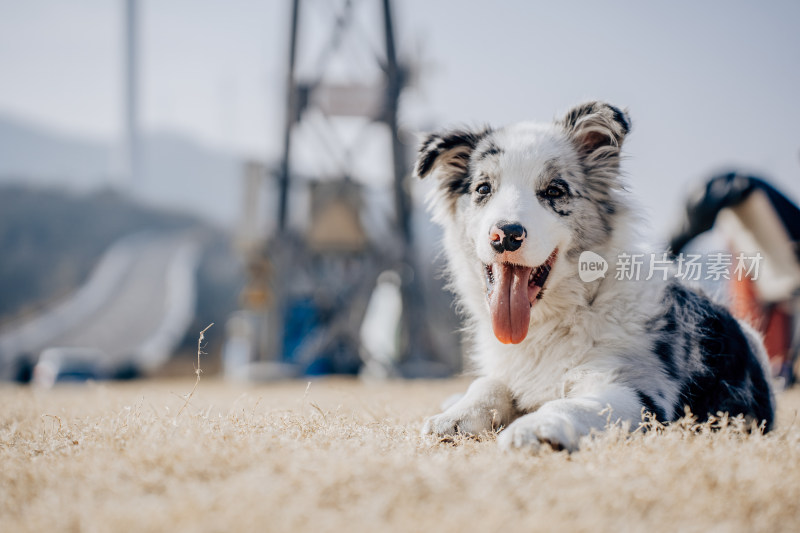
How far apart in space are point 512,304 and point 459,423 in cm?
72

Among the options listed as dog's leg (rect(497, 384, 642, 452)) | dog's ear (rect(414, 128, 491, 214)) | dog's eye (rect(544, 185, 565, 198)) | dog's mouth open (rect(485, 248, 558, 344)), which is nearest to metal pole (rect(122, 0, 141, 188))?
dog's ear (rect(414, 128, 491, 214))

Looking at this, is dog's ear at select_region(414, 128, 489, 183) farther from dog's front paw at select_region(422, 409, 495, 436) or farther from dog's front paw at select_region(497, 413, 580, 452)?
dog's front paw at select_region(497, 413, 580, 452)

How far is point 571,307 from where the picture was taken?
3275 millimetres

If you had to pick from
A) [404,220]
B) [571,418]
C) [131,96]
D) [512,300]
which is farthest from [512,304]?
[131,96]

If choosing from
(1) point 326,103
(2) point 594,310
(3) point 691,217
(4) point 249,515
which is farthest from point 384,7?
(4) point 249,515

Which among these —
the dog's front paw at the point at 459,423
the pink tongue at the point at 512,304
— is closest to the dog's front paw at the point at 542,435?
the dog's front paw at the point at 459,423

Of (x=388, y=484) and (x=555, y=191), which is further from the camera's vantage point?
(x=555, y=191)

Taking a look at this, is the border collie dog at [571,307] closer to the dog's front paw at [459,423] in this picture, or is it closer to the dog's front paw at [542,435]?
the dog's front paw at [459,423]

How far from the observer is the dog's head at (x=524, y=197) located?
10.2 feet

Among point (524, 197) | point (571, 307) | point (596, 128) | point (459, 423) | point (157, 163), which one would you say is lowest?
point (459, 423)

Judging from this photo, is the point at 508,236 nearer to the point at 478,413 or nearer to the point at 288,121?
the point at 478,413

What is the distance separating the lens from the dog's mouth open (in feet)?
10.3

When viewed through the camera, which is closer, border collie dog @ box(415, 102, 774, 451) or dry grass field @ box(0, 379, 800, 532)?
dry grass field @ box(0, 379, 800, 532)

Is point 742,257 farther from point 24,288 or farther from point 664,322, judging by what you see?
point 24,288
